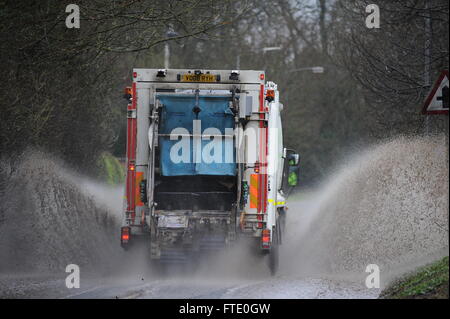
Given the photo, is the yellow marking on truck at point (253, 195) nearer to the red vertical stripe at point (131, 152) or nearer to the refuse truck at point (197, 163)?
the refuse truck at point (197, 163)

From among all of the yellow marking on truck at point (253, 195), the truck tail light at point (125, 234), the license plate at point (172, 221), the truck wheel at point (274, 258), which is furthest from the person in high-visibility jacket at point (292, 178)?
the truck tail light at point (125, 234)

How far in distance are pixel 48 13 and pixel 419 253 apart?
7710mm

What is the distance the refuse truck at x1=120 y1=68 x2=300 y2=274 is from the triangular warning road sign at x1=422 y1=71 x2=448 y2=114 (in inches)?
138

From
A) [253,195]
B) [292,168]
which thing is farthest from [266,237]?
[292,168]

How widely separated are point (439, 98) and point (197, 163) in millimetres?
4312

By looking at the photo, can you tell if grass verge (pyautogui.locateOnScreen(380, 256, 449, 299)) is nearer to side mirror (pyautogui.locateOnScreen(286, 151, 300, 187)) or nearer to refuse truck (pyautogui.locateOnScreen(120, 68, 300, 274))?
refuse truck (pyautogui.locateOnScreen(120, 68, 300, 274))

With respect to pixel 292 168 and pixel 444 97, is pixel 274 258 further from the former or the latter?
pixel 444 97

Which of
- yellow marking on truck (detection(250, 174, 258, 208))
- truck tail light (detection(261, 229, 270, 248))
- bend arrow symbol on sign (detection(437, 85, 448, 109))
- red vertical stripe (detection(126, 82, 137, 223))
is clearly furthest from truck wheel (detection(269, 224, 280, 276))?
bend arrow symbol on sign (detection(437, 85, 448, 109))

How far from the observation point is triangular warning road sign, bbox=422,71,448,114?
12.6 meters

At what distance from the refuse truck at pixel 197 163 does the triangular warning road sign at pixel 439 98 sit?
352 cm

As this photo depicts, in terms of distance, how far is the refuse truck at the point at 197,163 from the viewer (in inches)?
611
